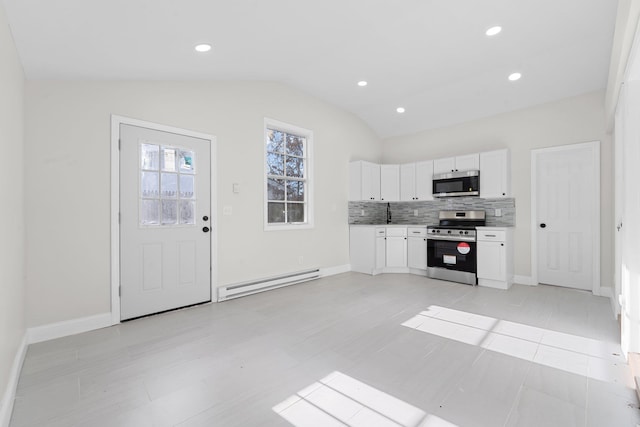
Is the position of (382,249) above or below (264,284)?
A: above

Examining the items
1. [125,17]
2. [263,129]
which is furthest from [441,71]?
[125,17]

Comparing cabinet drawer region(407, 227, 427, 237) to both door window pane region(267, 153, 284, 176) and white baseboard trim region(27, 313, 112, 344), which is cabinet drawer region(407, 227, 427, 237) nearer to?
door window pane region(267, 153, 284, 176)

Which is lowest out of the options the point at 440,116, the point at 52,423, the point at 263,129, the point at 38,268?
the point at 52,423

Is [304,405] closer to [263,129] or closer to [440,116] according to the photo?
[263,129]

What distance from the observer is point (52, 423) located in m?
1.66

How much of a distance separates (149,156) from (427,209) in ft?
15.5

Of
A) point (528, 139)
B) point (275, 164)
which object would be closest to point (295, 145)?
point (275, 164)

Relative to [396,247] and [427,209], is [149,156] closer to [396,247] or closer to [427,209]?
[396,247]

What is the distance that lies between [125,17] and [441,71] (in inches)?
145

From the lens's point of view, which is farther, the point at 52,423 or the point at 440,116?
the point at 440,116

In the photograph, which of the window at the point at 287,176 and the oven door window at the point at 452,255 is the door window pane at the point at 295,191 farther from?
the oven door window at the point at 452,255

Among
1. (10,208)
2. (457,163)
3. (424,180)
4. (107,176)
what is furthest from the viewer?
(424,180)

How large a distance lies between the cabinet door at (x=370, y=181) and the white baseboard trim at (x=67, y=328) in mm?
4250

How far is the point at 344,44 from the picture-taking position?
3.56m
